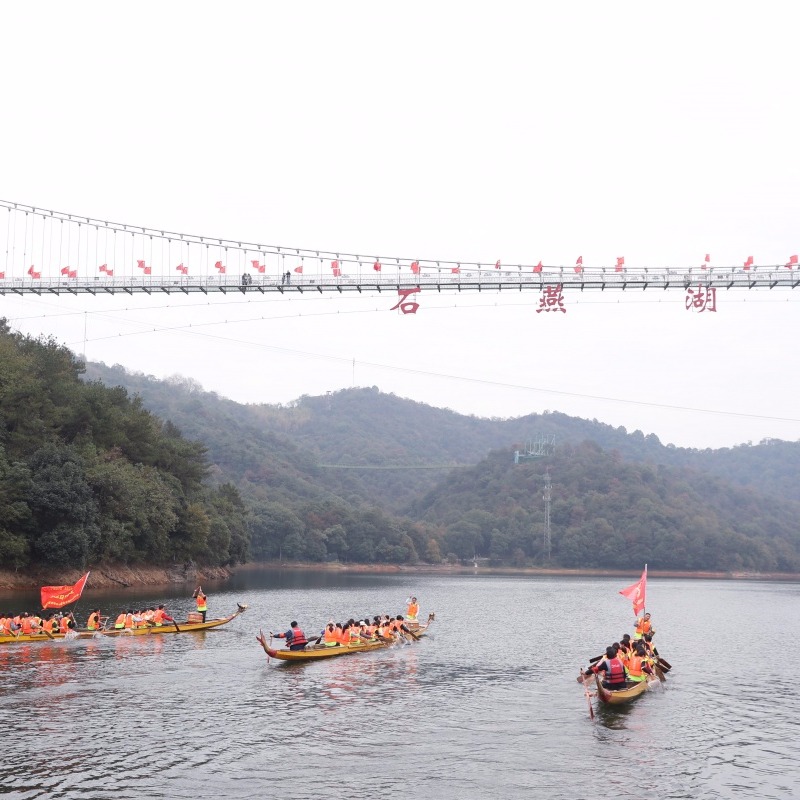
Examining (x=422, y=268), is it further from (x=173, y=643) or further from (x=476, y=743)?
(x=476, y=743)

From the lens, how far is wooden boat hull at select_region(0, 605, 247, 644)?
38312mm

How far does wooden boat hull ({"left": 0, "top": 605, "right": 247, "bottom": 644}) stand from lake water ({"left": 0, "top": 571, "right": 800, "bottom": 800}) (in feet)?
2.58

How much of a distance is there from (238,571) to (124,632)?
86787 mm

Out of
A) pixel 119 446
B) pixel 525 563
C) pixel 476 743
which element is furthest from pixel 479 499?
pixel 476 743

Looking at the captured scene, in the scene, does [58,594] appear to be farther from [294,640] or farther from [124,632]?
[294,640]

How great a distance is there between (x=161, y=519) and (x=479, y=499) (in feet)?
399

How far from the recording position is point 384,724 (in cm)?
2528

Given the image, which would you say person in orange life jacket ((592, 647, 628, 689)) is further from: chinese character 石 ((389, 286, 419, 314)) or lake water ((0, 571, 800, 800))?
chinese character 石 ((389, 286, 419, 314))

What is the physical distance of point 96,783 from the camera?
19156 mm

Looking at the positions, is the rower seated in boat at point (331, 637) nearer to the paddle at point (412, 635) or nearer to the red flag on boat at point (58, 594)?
the paddle at point (412, 635)

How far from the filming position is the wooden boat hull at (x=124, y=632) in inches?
1508

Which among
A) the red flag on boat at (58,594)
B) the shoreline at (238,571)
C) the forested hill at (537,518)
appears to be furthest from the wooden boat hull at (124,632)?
the forested hill at (537,518)

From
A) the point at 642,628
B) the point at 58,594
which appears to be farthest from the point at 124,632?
the point at 642,628

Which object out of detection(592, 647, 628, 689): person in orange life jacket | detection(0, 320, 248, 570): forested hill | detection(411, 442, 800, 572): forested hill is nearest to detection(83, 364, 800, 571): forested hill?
detection(411, 442, 800, 572): forested hill
